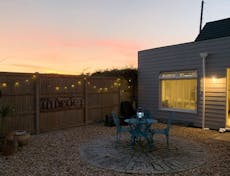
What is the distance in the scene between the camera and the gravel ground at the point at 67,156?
3.73 m

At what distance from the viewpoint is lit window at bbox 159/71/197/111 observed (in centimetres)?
821

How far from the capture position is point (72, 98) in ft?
25.9

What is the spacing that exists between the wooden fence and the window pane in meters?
2.01

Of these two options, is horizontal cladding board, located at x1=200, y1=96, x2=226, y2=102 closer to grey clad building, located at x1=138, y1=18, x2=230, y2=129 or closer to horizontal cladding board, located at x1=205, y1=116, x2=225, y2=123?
grey clad building, located at x1=138, y1=18, x2=230, y2=129

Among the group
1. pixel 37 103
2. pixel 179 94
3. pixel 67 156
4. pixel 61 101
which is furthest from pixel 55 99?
pixel 179 94

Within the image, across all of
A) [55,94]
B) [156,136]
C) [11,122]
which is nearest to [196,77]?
→ [156,136]

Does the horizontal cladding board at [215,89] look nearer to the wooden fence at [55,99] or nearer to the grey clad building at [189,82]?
the grey clad building at [189,82]

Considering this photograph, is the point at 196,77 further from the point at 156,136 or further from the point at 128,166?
the point at 128,166

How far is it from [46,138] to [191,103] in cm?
548

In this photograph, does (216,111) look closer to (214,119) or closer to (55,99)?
(214,119)

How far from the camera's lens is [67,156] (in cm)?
458

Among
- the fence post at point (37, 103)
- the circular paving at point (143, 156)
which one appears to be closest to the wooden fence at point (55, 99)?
the fence post at point (37, 103)

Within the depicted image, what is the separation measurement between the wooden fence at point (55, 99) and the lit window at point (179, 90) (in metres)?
2.01

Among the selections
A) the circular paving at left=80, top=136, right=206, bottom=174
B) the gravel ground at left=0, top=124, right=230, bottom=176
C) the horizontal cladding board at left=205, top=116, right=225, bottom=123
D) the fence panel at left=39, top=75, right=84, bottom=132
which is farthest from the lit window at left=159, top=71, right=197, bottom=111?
the fence panel at left=39, top=75, right=84, bottom=132
